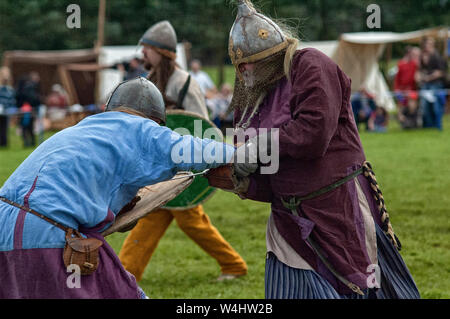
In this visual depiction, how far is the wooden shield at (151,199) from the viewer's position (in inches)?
119

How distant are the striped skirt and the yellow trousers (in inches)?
69.9

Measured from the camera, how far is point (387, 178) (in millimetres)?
9305

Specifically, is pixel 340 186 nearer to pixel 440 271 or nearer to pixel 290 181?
pixel 290 181

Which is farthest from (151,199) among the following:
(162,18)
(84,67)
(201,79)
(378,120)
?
(162,18)

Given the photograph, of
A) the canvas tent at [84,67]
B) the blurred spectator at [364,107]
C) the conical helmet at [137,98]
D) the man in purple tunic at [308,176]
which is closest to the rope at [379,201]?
the man in purple tunic at [308,176]

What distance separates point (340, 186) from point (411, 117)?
43.2ft

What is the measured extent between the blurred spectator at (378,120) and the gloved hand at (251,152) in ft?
43.7

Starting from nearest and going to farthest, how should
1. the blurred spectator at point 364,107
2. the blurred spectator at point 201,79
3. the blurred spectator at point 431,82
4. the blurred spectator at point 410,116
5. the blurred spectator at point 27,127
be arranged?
the blurred spectator at point 27,127
the blurred spectator at point 431,82
the blurred spectator at point 410,116
the blurred spectator at point 364,107
the blurred spectator at point 201,79

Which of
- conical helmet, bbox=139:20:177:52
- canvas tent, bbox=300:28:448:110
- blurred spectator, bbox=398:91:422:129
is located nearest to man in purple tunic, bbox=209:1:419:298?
conical helmet, bbox=139:20:177:52

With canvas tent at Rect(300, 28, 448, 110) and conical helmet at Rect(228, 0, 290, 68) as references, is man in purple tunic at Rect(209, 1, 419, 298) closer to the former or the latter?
conical helmet at Rect(228, 0, 290, 68)

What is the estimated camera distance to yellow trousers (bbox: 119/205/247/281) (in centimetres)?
500

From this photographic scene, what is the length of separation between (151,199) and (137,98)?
1.58 ft

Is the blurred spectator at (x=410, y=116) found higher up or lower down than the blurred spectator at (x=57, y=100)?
higher up

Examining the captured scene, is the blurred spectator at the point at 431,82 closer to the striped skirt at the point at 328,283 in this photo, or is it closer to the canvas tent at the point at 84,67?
the canvas tent at the point at 84,67
